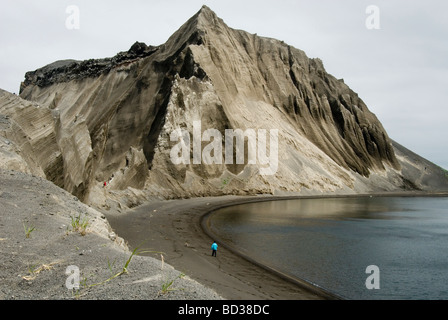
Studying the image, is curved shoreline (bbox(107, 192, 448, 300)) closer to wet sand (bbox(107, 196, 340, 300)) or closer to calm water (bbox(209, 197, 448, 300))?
wet sand (bbox(107, 196, 340, 300))

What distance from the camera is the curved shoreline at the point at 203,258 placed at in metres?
13.2

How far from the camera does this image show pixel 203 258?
17.2m

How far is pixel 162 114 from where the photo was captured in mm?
50188

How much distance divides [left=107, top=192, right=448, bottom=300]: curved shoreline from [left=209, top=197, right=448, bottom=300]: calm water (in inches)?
39.9

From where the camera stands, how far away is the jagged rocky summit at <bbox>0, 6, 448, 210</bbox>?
57.4 feet

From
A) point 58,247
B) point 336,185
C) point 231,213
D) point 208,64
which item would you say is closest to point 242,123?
point 208,64
